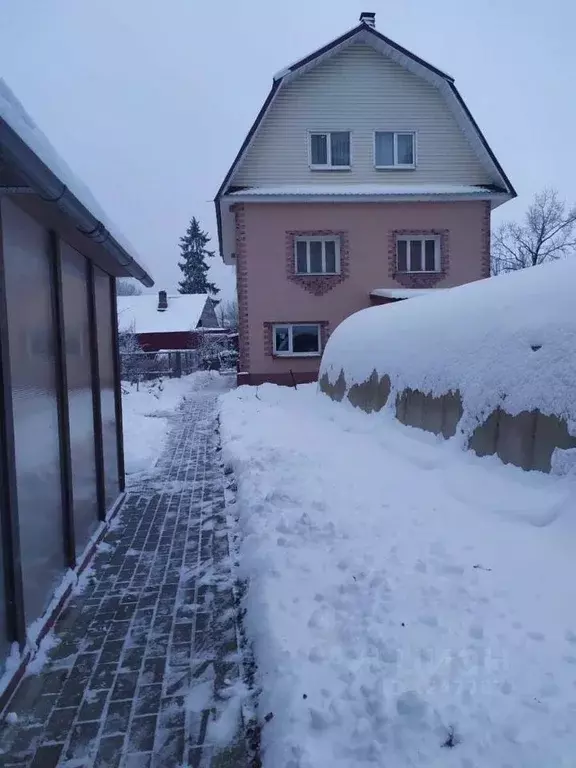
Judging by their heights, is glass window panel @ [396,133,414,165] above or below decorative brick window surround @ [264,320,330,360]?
above

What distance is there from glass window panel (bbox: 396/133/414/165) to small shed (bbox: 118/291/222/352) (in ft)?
57.1

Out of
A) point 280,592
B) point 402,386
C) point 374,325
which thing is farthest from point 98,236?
point 374,325

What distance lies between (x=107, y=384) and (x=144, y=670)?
3.81 metres

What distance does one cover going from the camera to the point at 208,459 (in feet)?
28.1

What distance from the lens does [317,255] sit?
18031 mm

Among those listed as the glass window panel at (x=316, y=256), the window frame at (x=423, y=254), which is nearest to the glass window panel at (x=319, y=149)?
the glass window panel at (x=316, y=256)

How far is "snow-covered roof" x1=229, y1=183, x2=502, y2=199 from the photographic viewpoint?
670 inches

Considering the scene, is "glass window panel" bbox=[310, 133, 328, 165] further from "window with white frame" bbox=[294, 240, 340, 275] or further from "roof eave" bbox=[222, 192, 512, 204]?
"window with white frame" bbox=[294, 240, 340, 275]

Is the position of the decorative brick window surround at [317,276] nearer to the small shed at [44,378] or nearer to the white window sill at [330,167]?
the white window sill at [330,167]

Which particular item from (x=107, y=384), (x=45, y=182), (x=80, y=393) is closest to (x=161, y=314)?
(x=107, y=384)

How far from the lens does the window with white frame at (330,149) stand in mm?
17812

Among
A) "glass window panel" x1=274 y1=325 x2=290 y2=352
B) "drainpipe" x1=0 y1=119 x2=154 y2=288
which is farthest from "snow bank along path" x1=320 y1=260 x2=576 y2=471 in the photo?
"glass window panel" x1=274 y1=325 x2=290 y2=352

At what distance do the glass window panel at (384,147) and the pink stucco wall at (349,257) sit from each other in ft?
5.48

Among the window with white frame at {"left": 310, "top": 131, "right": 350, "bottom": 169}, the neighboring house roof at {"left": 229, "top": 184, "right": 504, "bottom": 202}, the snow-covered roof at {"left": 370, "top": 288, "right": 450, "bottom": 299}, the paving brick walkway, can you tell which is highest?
the window with white frame at {"left": 310, "top": 131, "right": 350, "bottom": 169}
